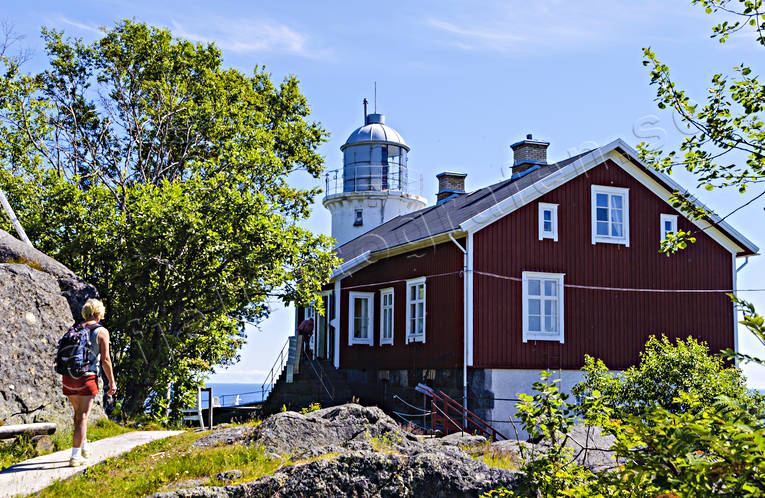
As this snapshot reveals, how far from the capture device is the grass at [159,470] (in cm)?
772

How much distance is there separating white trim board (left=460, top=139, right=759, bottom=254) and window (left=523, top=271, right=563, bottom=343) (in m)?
1.85

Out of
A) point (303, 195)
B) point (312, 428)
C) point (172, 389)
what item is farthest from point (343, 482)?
point (303, 195)

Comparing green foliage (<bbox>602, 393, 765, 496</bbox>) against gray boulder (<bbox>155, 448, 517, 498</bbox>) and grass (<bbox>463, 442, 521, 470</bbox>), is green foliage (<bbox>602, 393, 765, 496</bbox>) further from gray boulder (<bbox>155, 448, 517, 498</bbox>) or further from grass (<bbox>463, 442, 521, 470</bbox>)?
grass (<bbox>463, 442, 521, 470</bbox>)

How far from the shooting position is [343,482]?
7.23 metres

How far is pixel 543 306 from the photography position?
2070 cm

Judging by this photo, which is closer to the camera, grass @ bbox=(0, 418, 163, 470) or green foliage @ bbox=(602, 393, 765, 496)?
green foliage @ bbox=(602, 393, 765, 496)

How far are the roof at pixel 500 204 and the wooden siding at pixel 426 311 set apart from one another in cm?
57

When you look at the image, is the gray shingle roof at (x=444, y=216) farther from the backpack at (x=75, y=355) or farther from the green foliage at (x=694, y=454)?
the green foliage at (x=694, y=454)

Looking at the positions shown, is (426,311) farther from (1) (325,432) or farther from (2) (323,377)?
(1) (325,432)

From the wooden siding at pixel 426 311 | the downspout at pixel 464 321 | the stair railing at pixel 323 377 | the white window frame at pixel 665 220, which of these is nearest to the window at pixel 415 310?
the wooden siding at pixel 426 311

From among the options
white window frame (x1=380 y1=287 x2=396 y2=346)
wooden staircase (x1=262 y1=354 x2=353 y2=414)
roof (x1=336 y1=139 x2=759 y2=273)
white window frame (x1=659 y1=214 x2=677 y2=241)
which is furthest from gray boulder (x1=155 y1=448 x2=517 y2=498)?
white window frame (x1=659 y1=214 x2=677 y2=241)

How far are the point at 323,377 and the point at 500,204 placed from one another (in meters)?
7.66

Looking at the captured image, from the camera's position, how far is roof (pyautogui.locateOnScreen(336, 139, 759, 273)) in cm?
2048

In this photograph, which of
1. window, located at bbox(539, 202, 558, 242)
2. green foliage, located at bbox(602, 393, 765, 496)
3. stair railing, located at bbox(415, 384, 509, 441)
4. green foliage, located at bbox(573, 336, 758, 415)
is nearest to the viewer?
green foliage, located at bbox(602, 393, 765, 496)
